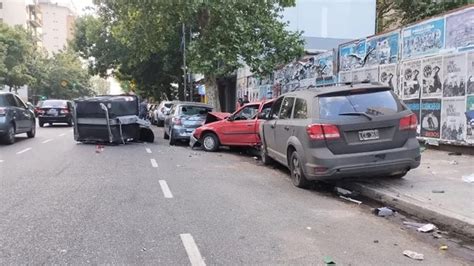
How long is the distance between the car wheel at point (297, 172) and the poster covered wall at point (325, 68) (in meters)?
9.63

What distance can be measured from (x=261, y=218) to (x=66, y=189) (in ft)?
12.6

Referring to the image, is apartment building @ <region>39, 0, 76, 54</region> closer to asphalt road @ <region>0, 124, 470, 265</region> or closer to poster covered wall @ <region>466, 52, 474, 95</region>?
asphalt road @ <region>0, 124, 470, 265</region>

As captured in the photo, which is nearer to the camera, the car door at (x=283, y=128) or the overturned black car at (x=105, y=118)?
the car door at (x=283, y=128)

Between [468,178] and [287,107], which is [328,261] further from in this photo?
[287,107]

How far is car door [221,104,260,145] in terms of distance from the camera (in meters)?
15.2

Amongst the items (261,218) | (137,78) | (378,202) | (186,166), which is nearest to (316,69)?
(186,166)

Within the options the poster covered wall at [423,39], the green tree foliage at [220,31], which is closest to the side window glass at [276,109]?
the poster covered wall at [423,39]

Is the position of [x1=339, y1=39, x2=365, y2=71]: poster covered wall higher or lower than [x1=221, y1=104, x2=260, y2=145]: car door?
higher

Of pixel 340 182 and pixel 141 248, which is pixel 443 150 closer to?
pixel 340 182

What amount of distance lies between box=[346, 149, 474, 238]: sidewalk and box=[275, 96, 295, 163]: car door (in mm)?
1539

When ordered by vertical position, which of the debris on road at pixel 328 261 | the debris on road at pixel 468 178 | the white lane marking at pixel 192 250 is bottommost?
the debris on road at pixel 328 261

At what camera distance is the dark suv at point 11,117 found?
670 inches

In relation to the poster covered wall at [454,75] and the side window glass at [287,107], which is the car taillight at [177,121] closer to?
the side window glass at [287,107]

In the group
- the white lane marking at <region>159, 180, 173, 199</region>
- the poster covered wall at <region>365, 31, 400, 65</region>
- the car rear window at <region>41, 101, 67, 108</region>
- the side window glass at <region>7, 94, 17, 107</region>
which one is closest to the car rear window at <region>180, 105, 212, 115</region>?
the side window glass at <region>7, 94, 17, 107</region>
